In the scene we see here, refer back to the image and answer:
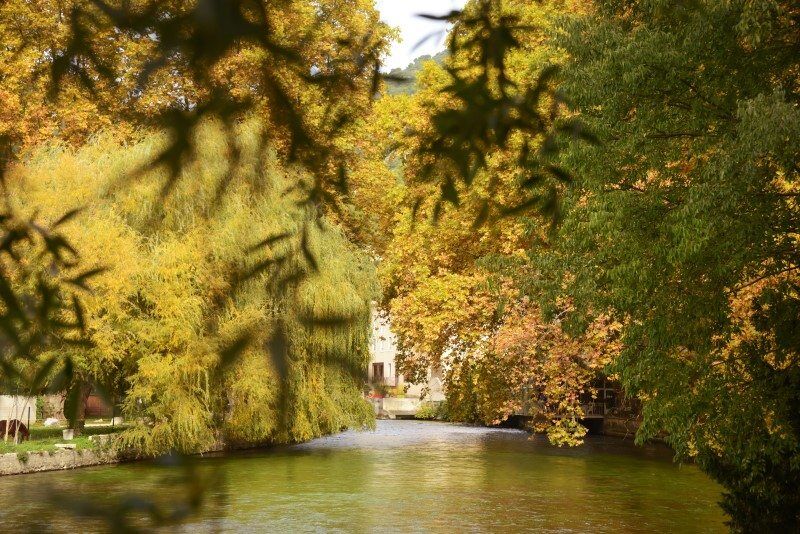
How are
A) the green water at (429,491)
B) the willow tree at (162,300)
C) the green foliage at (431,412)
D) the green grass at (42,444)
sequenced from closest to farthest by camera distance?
the green water at (429,491) < the green grass at (42,444) < the willow tree at (162,300) < the green foliage at (431,412)

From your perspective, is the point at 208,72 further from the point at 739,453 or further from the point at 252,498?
the point at 252,498

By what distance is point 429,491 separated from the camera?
22.6 metres

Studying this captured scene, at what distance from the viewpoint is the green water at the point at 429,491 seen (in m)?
18.0

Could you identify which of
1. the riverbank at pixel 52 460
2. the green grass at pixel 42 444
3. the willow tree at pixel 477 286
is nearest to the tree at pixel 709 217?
the willow tree at pixel 477 286

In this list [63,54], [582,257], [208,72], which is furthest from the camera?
[582,257]

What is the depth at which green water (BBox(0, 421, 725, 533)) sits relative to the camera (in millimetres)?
17969

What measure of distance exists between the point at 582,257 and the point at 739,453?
5.58m

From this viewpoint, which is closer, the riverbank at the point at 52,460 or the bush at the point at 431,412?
the riverbank at the point at 52,460

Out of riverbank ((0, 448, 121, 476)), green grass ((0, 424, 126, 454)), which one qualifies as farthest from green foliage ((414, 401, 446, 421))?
riverbank ((0, 448, 121, 476))

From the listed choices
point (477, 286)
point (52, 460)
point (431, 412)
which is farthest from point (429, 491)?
point (431, 412)

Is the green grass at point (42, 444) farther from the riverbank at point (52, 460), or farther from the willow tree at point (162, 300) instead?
the willow tree at point (162, 300)

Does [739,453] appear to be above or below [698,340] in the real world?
below

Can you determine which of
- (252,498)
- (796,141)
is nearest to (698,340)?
(796,141)

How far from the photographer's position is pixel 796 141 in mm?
11781
